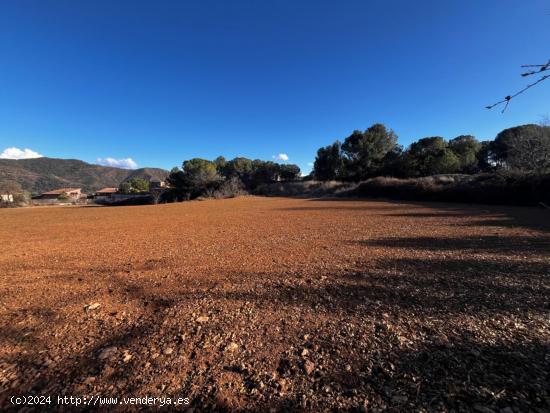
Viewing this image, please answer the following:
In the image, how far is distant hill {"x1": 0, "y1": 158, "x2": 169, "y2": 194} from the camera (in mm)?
83088

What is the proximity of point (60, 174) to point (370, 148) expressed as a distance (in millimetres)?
123174

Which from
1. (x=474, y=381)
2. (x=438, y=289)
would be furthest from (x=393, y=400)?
(x=438, y=289)

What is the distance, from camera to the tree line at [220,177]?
4012 cm

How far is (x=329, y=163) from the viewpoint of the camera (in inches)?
2016

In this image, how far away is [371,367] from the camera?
1857mm

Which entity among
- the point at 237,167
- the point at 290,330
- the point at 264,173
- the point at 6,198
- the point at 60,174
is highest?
the point at 60,174

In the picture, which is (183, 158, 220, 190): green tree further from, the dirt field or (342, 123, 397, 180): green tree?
the dirt field

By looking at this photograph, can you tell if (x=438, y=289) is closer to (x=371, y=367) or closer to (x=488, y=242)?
(x=371, y=367)

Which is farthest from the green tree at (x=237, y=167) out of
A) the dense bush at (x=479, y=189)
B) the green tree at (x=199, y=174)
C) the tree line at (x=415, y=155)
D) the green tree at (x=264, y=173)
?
the dense bush at (x=479, y=189)

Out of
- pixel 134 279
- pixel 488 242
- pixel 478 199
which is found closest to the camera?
pixel 134 279

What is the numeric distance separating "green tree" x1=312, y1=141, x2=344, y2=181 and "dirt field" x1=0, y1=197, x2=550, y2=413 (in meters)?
46.1

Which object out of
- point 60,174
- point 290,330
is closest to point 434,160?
point 290,330

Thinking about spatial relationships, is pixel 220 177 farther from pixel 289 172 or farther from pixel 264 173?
pixel 289 172

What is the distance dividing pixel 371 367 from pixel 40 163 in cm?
14468
